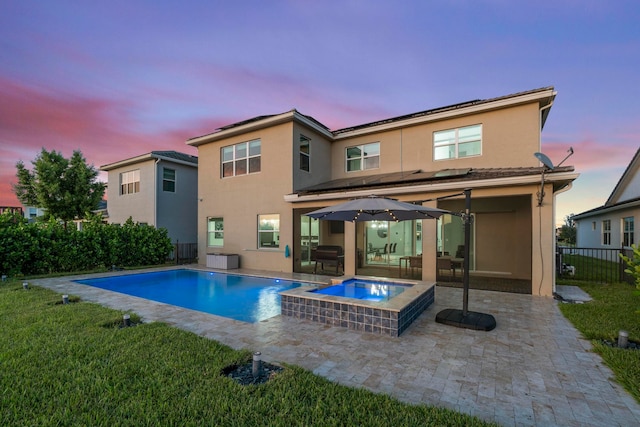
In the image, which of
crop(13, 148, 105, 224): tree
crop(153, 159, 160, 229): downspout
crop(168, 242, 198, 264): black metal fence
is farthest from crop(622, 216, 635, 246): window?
crop(13, 148, 105, 224): tree

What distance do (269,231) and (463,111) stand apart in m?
9.72

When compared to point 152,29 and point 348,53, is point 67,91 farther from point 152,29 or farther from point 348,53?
point 348,53

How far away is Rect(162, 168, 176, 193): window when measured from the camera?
18.9m

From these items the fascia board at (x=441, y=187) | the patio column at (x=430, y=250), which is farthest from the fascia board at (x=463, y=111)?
the patio column at (x=430, y=250)

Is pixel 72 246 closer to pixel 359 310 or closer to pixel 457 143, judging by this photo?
pixel 359 310

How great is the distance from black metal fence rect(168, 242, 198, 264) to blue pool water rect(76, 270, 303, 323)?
3430mm

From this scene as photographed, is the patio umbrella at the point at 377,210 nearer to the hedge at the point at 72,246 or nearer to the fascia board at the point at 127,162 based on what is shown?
the hedge at the point at 72,246

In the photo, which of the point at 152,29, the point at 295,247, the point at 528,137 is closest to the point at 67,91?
the point at 152,29

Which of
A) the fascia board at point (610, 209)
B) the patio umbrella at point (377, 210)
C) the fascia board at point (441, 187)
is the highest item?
the fascia board at point (441, 187)

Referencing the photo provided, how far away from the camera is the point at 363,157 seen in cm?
1406

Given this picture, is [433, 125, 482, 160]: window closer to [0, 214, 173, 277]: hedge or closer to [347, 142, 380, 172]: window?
[347, 142, 380, 172]: window

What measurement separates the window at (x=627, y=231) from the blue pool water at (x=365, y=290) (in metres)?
15.6

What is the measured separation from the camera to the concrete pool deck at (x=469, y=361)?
298 cm

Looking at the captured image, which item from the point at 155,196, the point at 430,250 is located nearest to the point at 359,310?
the point at 430,250
